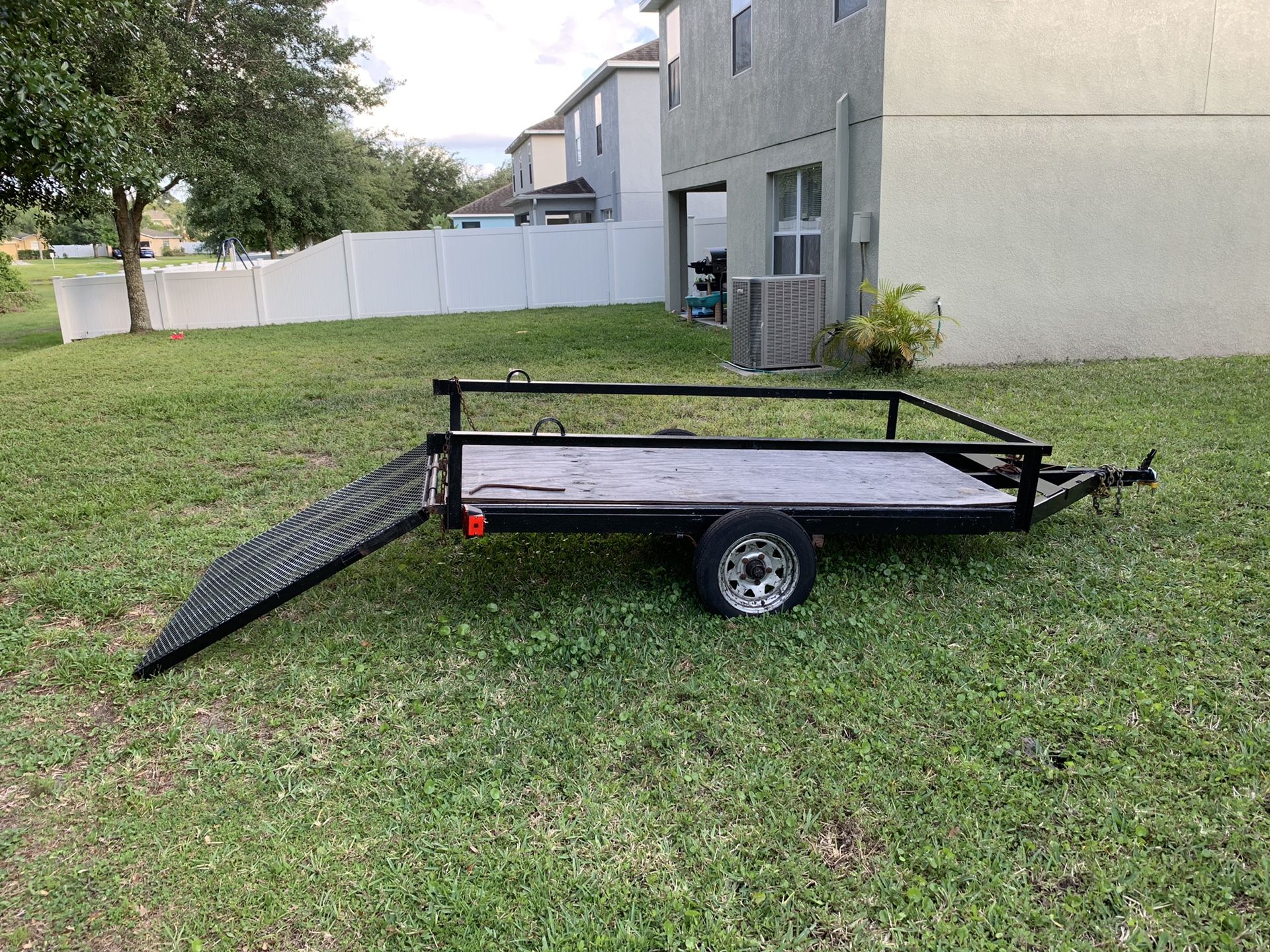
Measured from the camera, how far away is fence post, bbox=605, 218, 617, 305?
73.1 feet

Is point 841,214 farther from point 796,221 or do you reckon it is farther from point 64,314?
point 64,314

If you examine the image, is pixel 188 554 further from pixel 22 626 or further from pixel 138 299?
pixel 138 299

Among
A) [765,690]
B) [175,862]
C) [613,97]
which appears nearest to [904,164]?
[765,690]

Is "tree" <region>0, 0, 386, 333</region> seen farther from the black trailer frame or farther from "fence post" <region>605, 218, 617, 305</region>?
"fence post" <region>605, 218, 617, 305</region>

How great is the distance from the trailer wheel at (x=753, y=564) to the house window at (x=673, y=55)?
15057 mm

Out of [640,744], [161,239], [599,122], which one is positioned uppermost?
[161,239]

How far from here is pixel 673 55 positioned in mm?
18203

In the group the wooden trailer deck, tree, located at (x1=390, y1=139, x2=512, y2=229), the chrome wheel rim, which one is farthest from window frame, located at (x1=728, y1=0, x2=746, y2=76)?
tree, located at (x1=390, y1=139, x2=512, y2=229)

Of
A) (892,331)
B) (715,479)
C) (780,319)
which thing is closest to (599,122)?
(780,319)

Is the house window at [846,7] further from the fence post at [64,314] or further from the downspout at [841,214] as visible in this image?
the fence post at [64,314]

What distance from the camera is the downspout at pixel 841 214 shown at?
10758 millimetres

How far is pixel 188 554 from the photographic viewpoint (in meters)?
5.15

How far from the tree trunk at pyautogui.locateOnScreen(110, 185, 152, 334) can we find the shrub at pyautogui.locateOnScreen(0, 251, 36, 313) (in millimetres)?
10794

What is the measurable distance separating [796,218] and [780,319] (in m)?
2.44
